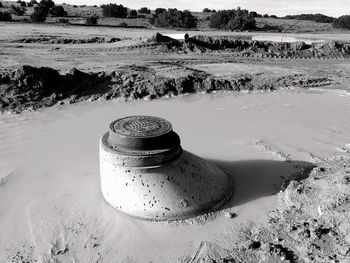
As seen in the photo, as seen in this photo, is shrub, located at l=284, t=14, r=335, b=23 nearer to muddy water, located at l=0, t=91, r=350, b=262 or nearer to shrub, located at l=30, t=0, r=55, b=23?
shrub, located at l=30, t=0, r=55, b=23

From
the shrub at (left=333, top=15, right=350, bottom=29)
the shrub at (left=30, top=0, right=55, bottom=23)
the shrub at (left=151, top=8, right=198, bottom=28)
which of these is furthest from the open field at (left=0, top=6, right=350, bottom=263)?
the shrub at (left=333, top=15, right=350, bottom=29)

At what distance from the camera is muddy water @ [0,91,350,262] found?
→ 18.3ft

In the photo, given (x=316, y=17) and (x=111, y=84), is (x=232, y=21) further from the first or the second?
(x=111, y=84)

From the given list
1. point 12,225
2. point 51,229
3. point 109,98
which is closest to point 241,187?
point 51,229

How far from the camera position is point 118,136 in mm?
5723

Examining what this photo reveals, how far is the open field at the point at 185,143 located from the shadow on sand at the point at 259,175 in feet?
0.11

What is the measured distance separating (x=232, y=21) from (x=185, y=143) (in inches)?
815

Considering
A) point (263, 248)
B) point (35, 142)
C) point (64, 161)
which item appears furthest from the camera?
point (35, 142)

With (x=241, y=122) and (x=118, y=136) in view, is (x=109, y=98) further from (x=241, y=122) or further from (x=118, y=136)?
(x=118, y=136)

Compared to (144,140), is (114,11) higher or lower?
lower

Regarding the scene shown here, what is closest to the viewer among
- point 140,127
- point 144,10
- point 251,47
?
point 140,127

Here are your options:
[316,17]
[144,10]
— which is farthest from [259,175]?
[316,17]

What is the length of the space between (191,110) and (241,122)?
1.56m

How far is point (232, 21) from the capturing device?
27562 millimetres
